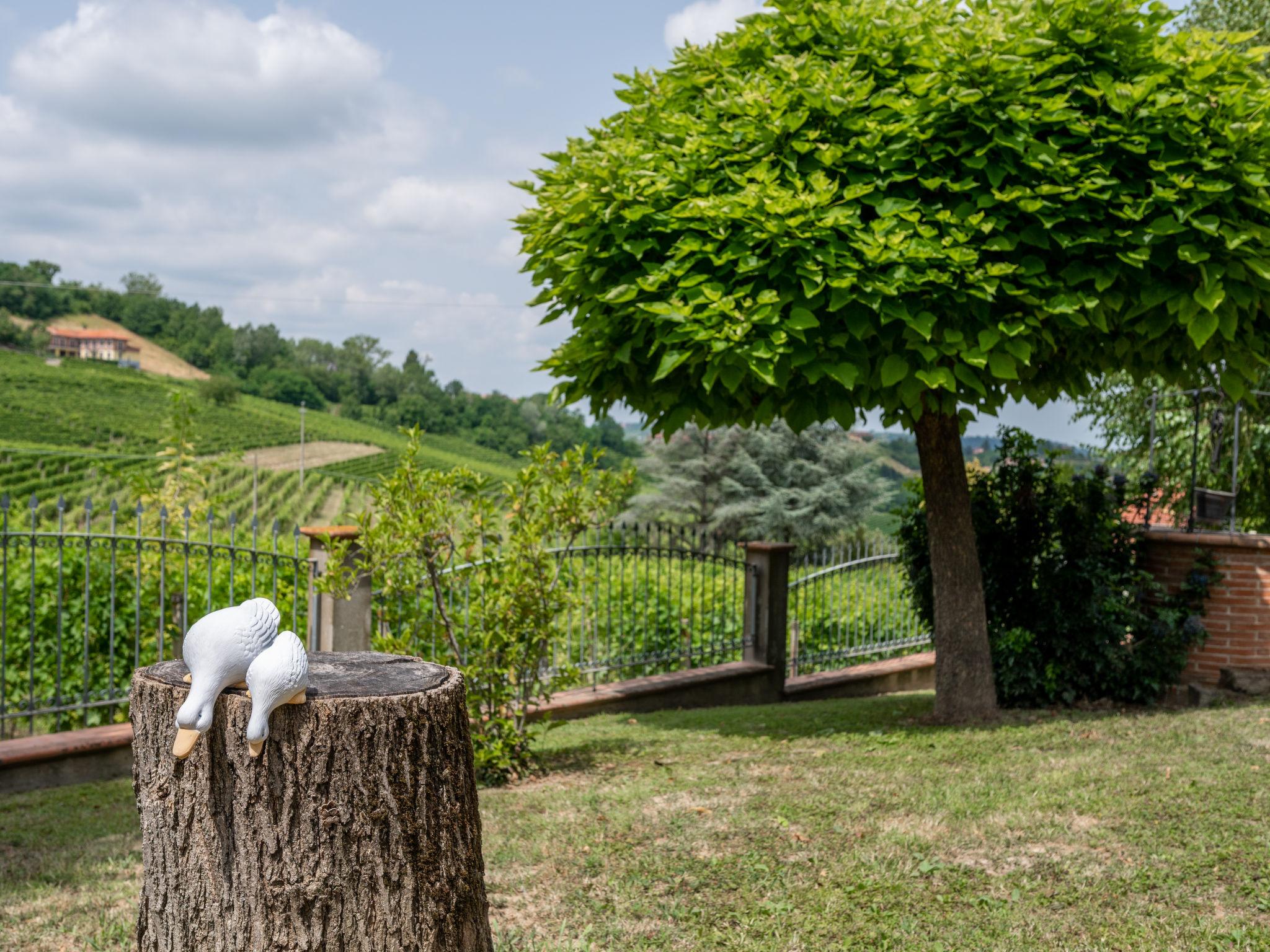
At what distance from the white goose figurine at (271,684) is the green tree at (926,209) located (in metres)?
3.71

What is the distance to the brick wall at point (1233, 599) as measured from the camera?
316 inches

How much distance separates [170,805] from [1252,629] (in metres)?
8.39

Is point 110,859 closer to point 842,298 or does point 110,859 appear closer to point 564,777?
point 564,777

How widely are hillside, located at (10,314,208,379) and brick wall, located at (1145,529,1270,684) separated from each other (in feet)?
303

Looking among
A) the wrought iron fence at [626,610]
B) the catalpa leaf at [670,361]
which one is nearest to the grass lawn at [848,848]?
the wrought iron fence at [626,610]

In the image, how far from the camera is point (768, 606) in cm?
1012

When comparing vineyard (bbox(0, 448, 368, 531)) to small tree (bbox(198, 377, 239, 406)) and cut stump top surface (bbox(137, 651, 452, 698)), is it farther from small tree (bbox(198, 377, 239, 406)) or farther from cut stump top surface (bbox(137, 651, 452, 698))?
cut stump top surface (bbox(137, 651, 452, 698))

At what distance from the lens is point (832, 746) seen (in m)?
6.57

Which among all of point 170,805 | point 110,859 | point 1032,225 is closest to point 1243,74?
point 1032,225

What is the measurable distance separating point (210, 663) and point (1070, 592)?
283 inches

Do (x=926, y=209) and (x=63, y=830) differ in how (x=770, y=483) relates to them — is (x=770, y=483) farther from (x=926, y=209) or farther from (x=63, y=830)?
(x=63, y=830)

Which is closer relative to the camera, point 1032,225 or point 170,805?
point 170,805

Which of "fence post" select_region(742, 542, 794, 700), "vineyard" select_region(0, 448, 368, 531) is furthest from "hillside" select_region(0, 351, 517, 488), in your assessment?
"fence post" select_region(742, 542, 794, 700)

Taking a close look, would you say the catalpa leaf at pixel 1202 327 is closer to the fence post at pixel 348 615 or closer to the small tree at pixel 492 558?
the small tree at pixel 492 558
